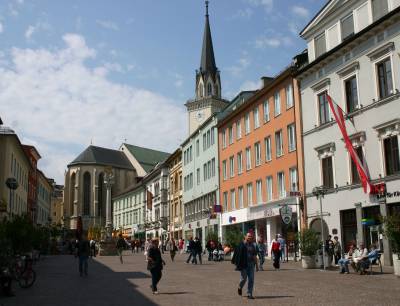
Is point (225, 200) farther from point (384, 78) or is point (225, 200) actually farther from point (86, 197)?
point (86, 197)

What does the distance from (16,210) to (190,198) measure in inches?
771

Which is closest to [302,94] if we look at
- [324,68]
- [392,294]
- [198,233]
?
[324,68]

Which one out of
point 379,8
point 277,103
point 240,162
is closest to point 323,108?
point 277,103

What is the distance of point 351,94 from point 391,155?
5119 mm

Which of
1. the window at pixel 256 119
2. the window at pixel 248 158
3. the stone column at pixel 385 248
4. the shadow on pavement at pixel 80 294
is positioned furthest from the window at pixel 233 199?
the shadow on pavement at pixel 80 294

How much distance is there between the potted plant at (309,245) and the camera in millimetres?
26547

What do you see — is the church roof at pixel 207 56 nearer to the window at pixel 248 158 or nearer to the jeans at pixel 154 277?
the window at pixel 248 158

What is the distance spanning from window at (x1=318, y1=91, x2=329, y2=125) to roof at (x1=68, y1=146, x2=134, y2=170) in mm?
88833

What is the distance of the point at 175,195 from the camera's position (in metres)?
71.9

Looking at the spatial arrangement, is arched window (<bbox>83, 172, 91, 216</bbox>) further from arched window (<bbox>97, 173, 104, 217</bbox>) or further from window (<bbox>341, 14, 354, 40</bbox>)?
window (<bbox>341, 14, 354, 40</bbox>)

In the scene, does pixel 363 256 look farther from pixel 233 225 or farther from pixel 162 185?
pixel 162 185

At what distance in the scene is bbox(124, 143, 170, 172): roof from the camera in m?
125

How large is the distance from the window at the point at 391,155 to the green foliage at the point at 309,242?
16.3 feet

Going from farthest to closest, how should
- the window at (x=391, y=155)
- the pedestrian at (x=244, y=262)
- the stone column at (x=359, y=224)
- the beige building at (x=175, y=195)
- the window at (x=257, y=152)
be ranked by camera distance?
the beige building at (x=175, y=195) → the window at (x=257, y=152) → the stone column at (x=359, y=224) → the window at (x=391, y=155) → the pedestrian at (x=244, y=262)
